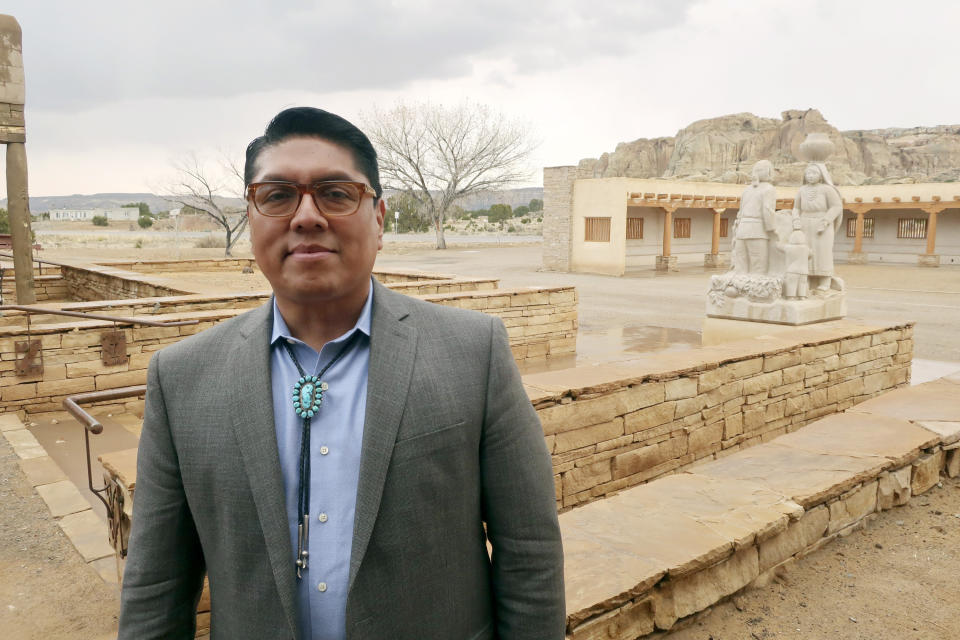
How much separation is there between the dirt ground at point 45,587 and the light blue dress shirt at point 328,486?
77.2 inches

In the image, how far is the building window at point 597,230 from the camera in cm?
2441

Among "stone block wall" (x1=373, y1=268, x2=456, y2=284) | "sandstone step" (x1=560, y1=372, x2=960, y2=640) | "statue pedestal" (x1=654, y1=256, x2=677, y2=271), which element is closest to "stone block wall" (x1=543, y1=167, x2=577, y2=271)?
"statue pedestal" (x1=654, y1=256, x2=677, y2=271)

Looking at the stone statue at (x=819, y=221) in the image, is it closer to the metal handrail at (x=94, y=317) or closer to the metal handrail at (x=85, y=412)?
the metal handrail at (x=94, y=317)

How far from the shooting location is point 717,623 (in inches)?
113

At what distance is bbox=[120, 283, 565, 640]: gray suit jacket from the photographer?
1234 millimetres

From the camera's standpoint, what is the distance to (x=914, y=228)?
1134 inches

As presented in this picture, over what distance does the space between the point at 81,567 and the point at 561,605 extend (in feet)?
9.33

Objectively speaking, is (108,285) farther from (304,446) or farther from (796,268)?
(304,446)

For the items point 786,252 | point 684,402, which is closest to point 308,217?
point 684,402

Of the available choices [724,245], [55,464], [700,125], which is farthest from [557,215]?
[700,125]

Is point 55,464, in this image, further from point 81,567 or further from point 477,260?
point 477,260

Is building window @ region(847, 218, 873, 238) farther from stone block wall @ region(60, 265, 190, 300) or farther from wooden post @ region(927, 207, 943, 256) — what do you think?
stone block wall @ region(60, 265, 190, 300)

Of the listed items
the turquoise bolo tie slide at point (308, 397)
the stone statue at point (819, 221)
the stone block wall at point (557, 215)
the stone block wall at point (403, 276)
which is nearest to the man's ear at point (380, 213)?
the turquoise bolo tie slide at point (308, 397)

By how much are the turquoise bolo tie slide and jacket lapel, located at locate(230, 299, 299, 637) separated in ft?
0.15
